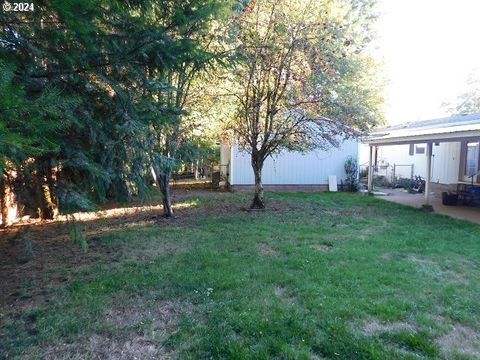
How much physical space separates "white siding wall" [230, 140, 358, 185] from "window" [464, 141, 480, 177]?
13.2 ft

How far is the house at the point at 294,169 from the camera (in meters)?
14.5

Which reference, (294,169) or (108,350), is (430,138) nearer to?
(294,169)

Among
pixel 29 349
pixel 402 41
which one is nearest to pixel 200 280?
pixel 29 349

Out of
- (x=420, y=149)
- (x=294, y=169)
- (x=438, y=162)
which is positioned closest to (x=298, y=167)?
(x=294, y=169)

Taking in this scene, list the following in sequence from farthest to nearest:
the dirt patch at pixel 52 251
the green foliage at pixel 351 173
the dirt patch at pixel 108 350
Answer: the green foliage at pixel 351 173 → the dirt patch at pixel 52 251 → the dirt patch at pixel 108 350

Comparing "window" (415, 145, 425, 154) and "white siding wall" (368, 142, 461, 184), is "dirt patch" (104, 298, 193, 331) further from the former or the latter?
"window" (415, 145, 425, 154)

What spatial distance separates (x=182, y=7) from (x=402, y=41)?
2825 centimetres

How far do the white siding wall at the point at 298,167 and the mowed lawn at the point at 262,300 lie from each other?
7633 mm

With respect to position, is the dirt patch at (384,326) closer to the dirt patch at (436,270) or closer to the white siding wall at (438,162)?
the dirt patch at (436,270)

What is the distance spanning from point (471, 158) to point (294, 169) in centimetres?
620

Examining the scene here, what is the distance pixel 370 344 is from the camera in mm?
2916

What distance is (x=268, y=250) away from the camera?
227 inches

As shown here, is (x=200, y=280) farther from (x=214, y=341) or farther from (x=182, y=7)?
(x=182, y=7)

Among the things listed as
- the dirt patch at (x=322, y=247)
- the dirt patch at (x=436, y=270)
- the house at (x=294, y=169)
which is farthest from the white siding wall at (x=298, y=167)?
the dirt patch at (x=436, y=270)
